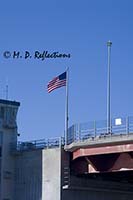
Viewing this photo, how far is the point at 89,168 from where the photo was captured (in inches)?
2960

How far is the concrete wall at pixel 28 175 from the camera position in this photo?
78.9 meters

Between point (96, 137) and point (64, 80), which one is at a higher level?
point (64, 80)

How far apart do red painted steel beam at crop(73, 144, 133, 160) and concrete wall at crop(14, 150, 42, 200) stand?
5094 mm

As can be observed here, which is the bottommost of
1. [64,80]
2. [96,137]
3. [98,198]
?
[98,198]

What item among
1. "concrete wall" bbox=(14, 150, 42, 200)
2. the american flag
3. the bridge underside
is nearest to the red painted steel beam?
the bridge underside

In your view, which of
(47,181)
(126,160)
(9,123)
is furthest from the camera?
(9,123)

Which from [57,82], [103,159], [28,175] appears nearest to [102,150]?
[103,159]

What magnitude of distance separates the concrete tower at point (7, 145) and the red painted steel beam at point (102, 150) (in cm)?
854

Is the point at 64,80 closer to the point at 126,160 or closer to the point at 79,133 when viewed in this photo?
the point at 79,133

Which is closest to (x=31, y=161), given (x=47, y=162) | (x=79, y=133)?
(x=47, y=162)

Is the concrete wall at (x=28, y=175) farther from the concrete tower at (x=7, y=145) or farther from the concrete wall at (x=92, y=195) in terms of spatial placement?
the concrete wall at (x=92, y=195)

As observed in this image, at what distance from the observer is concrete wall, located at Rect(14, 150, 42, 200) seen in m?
78.9

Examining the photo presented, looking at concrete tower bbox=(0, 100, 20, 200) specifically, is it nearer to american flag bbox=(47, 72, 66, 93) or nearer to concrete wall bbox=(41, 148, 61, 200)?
concrete wall bbox=(41, 148, 61, 200)

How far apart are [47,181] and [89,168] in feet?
16.3
